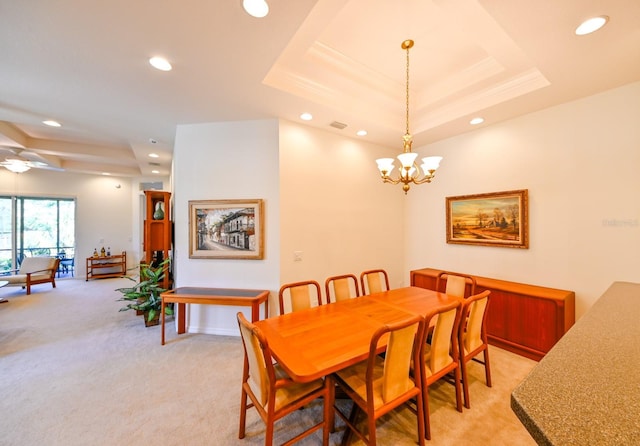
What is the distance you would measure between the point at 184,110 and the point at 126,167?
493 cm

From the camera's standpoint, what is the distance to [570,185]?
108 inches

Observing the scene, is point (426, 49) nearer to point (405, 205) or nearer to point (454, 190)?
point (454, 190)

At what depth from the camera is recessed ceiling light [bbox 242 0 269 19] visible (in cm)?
155

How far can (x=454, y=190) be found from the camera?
378 centimetres

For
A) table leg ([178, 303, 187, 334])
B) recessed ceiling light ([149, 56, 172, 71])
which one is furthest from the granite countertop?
table leg ([178, 303, 187, 334])

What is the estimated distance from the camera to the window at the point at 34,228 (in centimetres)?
589

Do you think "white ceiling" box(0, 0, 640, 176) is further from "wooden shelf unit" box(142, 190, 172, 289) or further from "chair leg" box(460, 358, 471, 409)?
"chair leg" box(460, 358, 471, 409)

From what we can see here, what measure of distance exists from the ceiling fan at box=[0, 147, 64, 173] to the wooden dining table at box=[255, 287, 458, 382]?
6.47 m

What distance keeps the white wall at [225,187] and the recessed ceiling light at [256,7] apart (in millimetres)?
1632

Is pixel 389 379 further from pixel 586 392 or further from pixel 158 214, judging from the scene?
pixel 158 214

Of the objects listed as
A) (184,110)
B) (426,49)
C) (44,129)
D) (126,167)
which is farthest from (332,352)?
(126,167)

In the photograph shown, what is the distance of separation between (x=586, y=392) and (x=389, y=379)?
99 cm

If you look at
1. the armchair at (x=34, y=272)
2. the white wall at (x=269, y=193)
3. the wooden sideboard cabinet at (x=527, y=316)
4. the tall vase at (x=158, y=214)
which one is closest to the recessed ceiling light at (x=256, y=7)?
the white wall at (x=269, y=193)

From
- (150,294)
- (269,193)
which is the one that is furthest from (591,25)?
(150,294)
